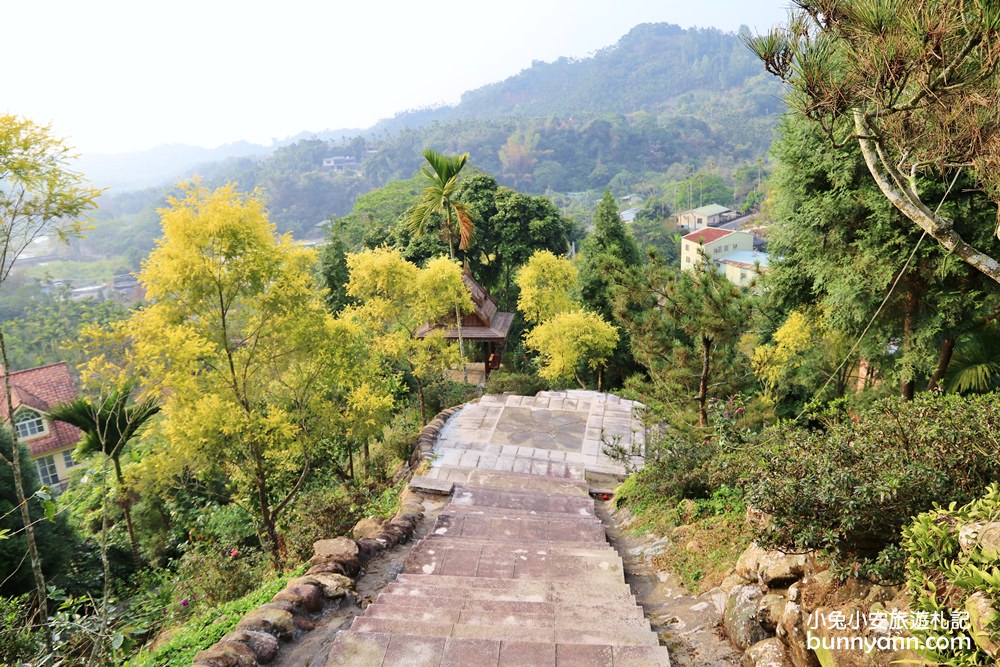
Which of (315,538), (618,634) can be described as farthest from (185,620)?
(618,634)

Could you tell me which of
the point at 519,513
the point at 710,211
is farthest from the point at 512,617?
the point at 710,211

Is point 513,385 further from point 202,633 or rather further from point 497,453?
point 202,633

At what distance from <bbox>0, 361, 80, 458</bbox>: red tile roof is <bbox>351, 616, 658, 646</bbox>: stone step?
21.3m

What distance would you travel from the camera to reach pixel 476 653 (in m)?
3.43

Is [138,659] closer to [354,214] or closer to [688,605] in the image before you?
[688,605]

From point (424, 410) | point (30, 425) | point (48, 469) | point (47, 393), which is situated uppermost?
point (424, 410)

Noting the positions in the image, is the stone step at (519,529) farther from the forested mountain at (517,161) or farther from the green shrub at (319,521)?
the forested mountain at (517,161)

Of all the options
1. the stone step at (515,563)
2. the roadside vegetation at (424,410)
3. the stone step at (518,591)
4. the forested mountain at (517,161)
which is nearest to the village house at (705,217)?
the forested mountain at (517,161)

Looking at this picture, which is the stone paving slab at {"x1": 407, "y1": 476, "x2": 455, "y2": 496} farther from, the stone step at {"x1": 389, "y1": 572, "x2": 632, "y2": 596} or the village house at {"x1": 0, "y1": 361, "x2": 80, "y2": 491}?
the village house at {"x1": 0, "y1": 361, "x2": 80, "y2": 491}

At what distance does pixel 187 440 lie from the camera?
6.77 metres

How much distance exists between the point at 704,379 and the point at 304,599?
559 centimetres

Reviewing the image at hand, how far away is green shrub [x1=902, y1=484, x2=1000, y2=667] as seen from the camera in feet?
7.61

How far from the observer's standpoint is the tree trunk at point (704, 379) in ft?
25.6

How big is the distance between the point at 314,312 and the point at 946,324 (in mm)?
7672
